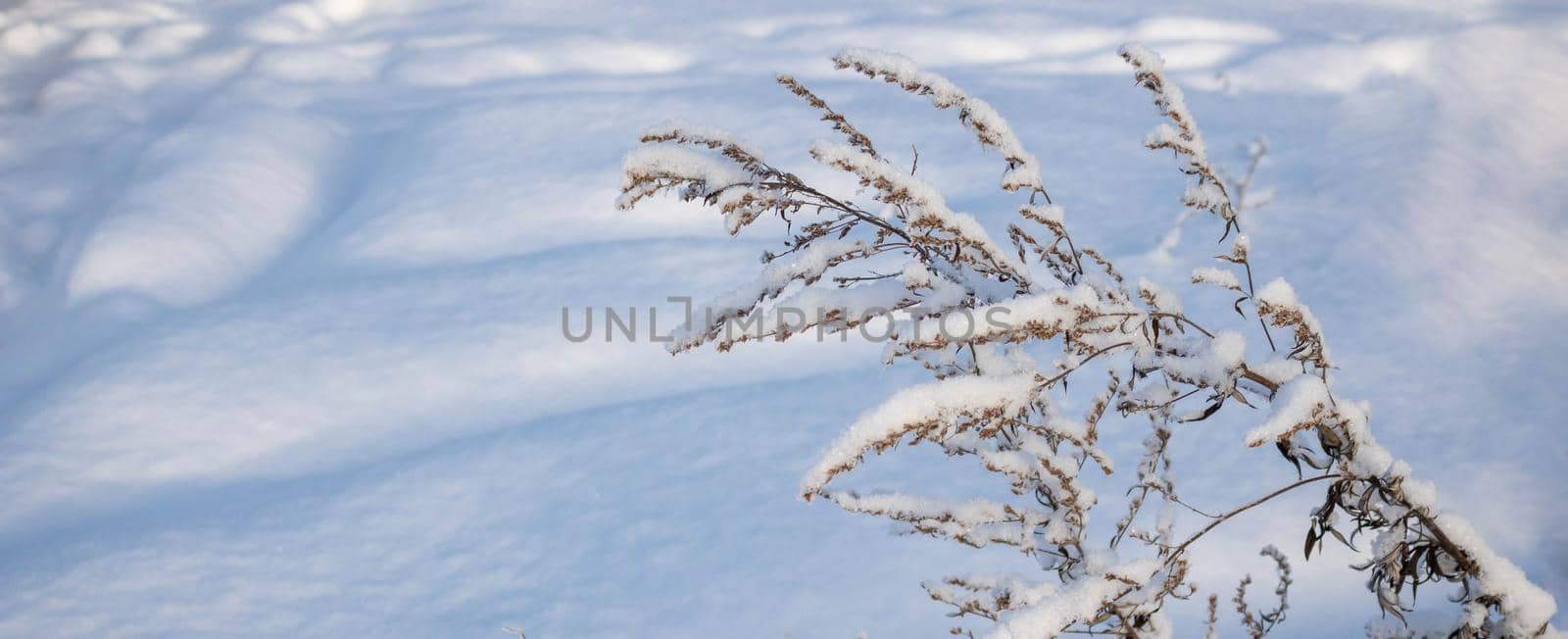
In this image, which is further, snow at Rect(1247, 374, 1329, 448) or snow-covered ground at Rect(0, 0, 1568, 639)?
snow-covered ground at Rect(0, 0, 1568, 639)

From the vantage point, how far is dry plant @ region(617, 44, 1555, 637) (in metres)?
0.92

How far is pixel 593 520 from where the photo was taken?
237 centimetres

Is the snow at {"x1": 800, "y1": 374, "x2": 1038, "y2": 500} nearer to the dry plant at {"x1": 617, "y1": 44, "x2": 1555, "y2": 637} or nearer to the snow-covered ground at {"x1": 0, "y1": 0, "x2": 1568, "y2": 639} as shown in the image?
the dry plant at {"x1": 617, "y1": 44, "x2": 1555, "y2": 637}

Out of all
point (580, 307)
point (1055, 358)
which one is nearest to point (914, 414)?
point (1055, 358)

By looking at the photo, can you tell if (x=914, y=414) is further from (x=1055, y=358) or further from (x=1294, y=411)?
(x=1294, y=411)

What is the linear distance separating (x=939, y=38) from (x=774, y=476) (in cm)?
434

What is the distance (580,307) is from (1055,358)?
2560 millimetres

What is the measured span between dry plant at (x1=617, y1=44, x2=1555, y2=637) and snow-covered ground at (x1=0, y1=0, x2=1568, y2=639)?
0.95 metres

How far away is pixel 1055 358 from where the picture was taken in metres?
1.02

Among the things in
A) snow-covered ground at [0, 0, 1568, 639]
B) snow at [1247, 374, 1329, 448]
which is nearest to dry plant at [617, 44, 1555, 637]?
snow at [1247, 374, 1329, 448]

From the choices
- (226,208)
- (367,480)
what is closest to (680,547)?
(367,480)

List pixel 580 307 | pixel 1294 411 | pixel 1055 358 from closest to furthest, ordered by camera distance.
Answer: pixel 1294 411, pixel 1055 358, pixel 580 307

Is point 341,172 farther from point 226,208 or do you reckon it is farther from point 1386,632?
point 1386,632

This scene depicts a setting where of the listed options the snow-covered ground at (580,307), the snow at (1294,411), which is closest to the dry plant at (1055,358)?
the snow at (1294,411)
